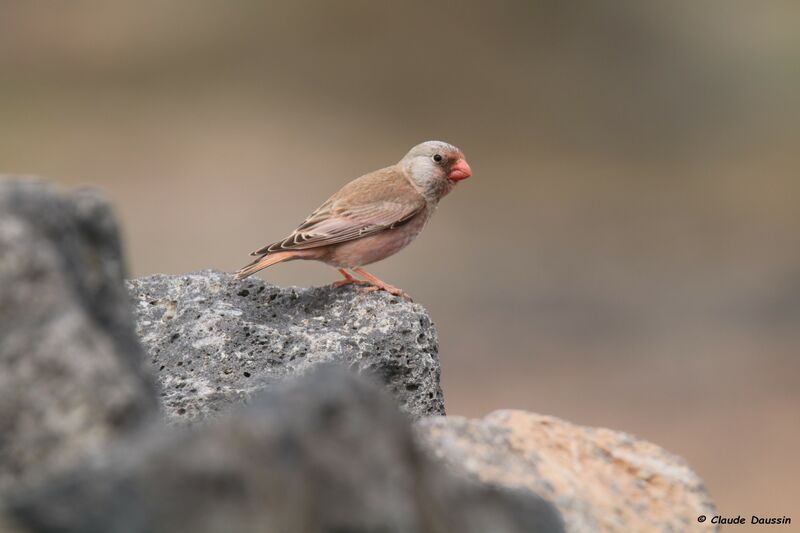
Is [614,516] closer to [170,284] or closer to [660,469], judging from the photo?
[660,469]

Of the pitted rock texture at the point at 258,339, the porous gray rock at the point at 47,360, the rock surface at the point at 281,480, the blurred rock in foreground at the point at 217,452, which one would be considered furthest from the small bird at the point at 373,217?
the rock surface at the point at 281,480

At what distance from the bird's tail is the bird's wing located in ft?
0.15

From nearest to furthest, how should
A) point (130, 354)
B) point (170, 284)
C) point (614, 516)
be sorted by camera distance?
point (130, 354) → point (614, 516) → point (170, 284)

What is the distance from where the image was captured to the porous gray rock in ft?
7.47

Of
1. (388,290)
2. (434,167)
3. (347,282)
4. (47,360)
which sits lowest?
(47,360)

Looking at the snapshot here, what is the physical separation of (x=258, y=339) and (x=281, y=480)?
2.77m

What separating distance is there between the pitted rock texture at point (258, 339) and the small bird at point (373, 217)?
A: 17.2 inches

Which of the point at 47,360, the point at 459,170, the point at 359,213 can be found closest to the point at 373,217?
the point at 359,213

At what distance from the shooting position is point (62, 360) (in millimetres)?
2293

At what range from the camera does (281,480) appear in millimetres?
1950

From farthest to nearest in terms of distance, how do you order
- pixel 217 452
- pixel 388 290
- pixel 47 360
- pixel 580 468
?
pixel 388 290, pixel 580 468, pixel 47 360, pixel 217 452

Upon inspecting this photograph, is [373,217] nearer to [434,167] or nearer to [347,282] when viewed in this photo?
[347,282]

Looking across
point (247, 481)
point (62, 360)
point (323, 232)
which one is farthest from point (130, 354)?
point (323, 232)

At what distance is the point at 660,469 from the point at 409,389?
4.79 ft
